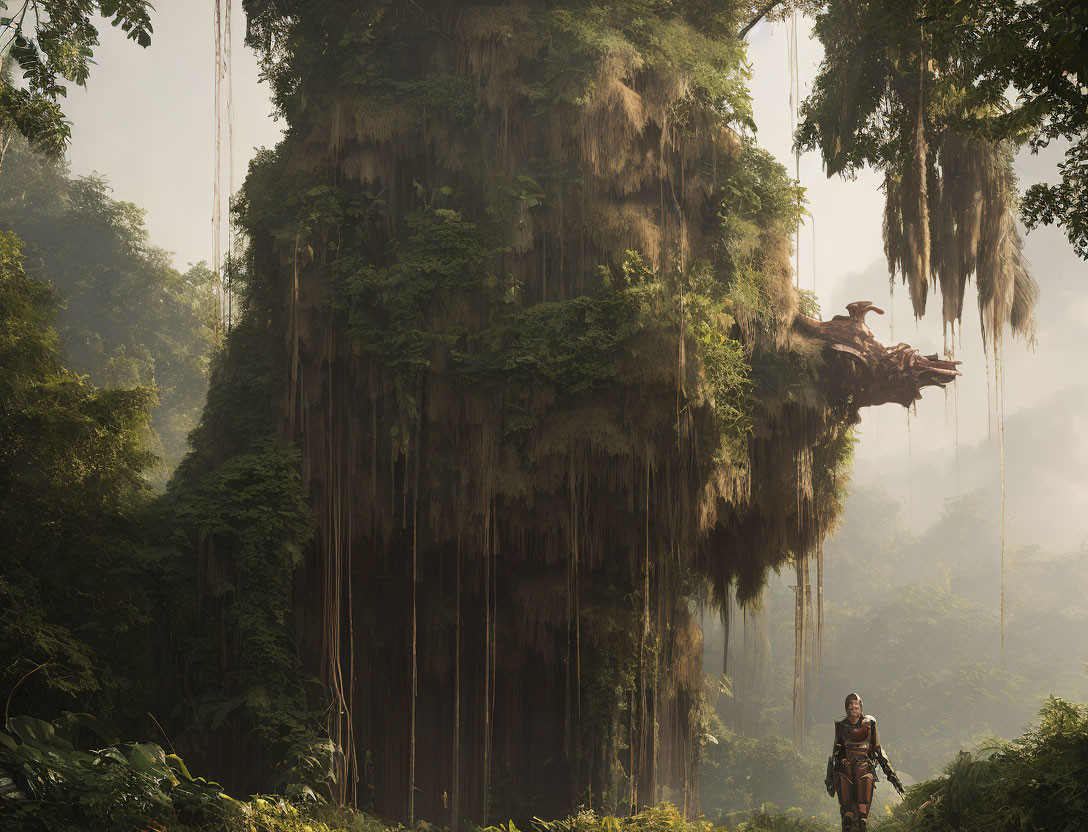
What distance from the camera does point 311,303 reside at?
10.8 m

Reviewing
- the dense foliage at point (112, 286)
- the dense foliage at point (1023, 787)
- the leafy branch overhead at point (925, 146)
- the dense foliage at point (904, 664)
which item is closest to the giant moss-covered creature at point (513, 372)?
the leafy branch overhead at point (925, 146)

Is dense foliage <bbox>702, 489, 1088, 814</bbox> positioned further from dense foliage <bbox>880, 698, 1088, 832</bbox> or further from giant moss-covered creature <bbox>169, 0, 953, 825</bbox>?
dense foliage <bbox>880, 698, 1088, 832</bbox>

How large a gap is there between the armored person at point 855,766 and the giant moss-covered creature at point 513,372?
9.62 ft

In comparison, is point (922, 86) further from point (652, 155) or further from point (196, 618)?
point (196, 618)

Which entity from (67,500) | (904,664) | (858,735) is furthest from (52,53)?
(904,664)

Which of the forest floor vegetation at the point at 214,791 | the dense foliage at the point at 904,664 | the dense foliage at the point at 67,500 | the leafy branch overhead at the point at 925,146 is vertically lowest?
the dense foliage at the point at 904,664

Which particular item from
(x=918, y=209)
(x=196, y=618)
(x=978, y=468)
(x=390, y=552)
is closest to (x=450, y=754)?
(x=390, y=552)

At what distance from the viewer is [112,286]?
91.1 feet

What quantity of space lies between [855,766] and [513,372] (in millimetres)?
5199

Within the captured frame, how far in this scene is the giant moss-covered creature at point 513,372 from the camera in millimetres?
10234

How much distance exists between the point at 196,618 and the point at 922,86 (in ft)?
29.0

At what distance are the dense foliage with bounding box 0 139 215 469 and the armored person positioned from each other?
2208 centimetres

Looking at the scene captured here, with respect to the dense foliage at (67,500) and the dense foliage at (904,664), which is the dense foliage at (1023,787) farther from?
the dense foliage at (904,664)

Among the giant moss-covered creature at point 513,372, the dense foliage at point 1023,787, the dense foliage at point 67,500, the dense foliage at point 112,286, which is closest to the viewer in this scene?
the dense foliage at point 1023,787
